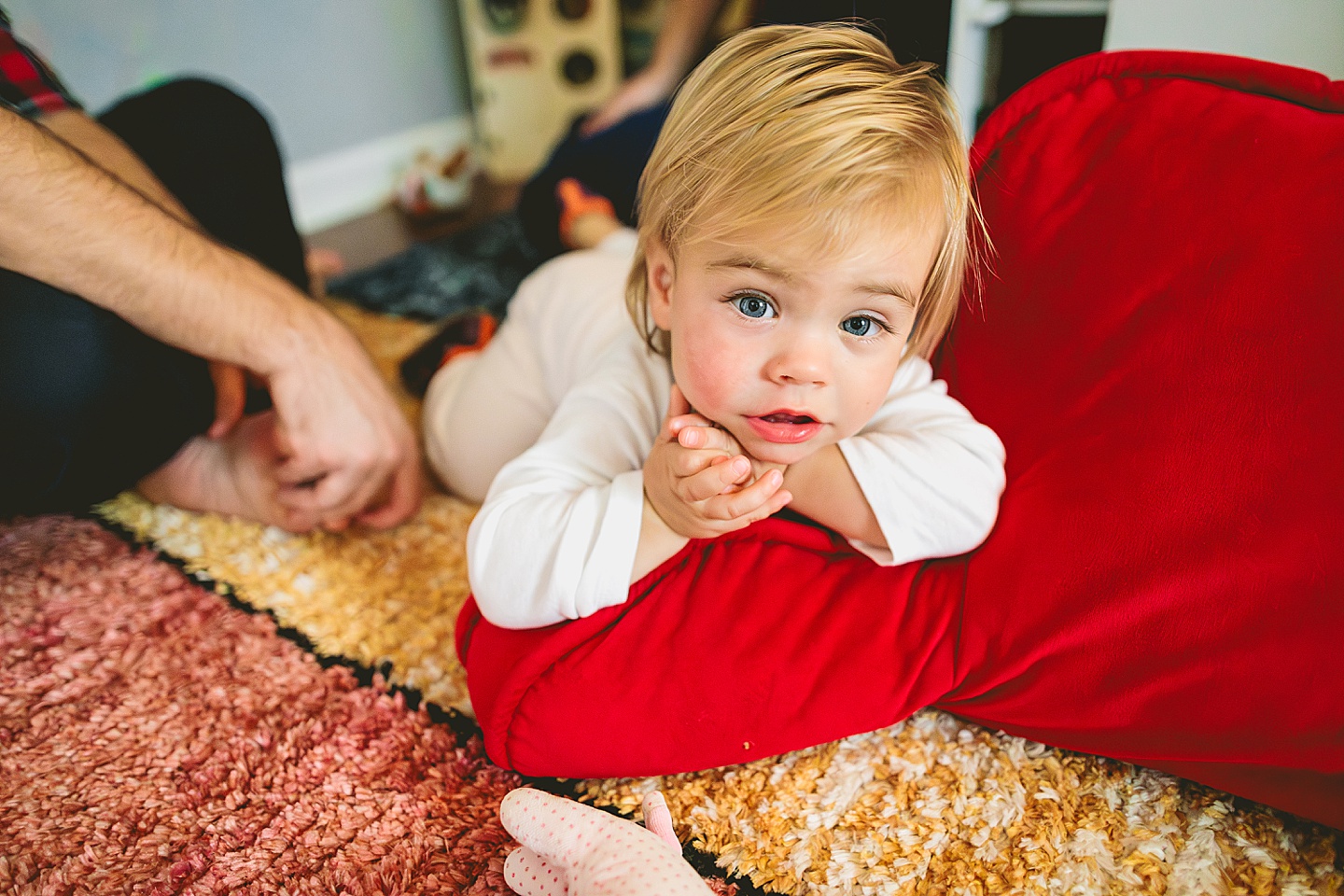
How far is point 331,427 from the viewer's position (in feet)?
2.79

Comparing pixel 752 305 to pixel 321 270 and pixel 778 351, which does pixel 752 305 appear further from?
pixel 321 270

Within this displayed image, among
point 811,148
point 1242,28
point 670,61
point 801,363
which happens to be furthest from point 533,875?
point 670,61

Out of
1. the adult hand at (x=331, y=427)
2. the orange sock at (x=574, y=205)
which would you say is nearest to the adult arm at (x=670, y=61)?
the orange sock at (x=574, y=205)

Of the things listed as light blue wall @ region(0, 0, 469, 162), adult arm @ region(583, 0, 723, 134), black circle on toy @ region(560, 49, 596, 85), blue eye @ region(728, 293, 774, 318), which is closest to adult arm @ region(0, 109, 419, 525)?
blue eye @ region(728, 293, 774, 318)

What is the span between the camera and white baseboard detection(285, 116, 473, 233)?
2229 mm

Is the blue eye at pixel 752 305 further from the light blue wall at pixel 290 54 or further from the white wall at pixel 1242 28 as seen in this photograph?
the light blue wall at pixel 290 54

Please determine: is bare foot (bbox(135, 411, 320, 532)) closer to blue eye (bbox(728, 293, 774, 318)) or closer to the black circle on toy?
blue eye (bbox(728, 293, 774, 318))

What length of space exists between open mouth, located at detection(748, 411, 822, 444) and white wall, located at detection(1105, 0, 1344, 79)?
2.45 ft

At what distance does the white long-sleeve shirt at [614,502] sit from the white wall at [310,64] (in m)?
1.65

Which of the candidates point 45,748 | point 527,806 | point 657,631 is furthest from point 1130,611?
point 45,748

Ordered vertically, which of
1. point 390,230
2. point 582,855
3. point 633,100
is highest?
point 633,100

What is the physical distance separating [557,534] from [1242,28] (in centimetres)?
97

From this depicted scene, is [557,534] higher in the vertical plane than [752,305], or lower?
lower

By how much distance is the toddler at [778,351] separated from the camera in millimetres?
591
